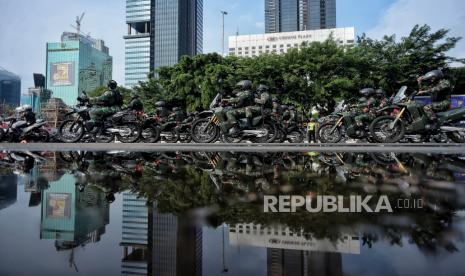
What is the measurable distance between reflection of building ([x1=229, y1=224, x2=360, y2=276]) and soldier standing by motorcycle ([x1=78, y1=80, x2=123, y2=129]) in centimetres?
916

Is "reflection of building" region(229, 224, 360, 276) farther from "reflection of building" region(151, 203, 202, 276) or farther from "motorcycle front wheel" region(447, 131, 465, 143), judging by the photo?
"motorcycle front wheel" region(447, 131, 465, 143)

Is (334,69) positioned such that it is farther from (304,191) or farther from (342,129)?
(304,191)

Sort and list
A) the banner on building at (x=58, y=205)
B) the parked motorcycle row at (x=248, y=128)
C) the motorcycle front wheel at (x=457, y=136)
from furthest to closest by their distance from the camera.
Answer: the motorcycle front wheel at (x=457, y=136), the parked motorcycle row at (x=248, y=128), the banner on building at (x=58, y=205)

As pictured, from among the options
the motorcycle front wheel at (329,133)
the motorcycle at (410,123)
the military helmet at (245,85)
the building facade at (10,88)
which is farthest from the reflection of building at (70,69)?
the motorcycle at (410,123)

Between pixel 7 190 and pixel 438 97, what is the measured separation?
9.17 m

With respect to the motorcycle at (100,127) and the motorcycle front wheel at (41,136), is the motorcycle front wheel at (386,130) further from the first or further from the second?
the motorcycle front wheel at (41,136)

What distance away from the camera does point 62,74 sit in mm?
105875

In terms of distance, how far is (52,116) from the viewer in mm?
68812

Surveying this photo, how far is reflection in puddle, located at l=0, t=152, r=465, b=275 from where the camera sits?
1161 mm

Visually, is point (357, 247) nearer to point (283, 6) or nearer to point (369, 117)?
point (369, 117)

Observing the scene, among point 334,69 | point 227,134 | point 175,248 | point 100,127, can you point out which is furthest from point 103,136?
point 334,69

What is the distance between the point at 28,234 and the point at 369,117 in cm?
966

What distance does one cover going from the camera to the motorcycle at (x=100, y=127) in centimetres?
990

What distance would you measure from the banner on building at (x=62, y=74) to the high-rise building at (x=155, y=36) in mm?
16545
